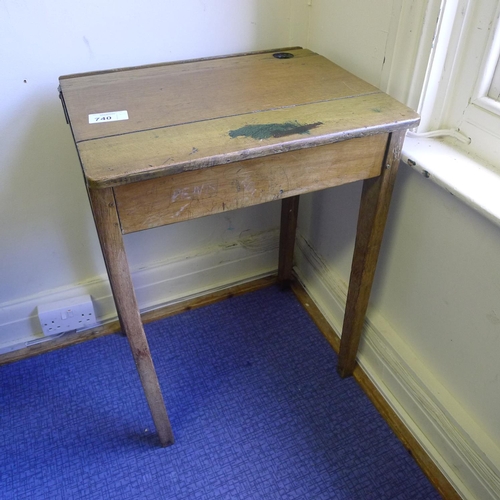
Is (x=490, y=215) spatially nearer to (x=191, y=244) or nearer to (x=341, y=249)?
(x=341, y=249)

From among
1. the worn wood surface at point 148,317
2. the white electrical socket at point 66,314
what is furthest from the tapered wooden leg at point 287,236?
the white electrical socket at point 66,314

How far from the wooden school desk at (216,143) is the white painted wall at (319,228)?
0.27 feet

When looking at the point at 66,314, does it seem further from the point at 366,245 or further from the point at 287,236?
the point at 366,245

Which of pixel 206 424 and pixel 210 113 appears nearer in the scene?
pixel 210 113

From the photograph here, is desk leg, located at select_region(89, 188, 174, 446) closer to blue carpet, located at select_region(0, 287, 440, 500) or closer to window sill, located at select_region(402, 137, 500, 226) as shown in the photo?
blue carpet, located at select_region(0, 287, 440, 500)

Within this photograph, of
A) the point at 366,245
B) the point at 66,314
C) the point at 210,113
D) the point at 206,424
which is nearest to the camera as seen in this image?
the point at 210,113

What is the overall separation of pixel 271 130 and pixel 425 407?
742 mm

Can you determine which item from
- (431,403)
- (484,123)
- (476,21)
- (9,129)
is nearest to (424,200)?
(484,123)

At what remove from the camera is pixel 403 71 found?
38.9 inches

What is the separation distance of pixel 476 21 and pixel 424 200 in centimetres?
34

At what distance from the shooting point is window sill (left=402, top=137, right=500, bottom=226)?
32.8 inches

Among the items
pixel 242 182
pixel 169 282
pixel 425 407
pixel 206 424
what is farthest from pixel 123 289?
pixel 425 407

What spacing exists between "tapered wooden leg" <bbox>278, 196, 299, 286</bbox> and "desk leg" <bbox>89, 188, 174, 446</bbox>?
61 centimetres

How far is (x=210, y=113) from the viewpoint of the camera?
2.89 ft
